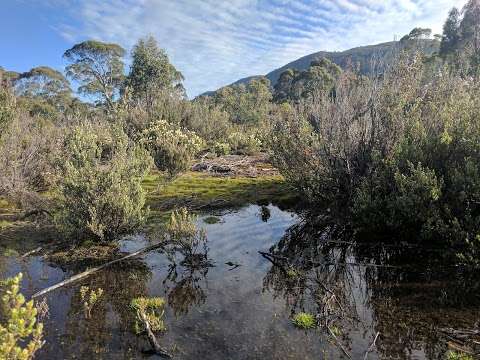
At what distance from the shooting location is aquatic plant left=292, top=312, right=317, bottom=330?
5.34 meters

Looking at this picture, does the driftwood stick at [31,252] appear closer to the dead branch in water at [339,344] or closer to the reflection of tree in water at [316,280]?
the reflection of tree in water at [316,280]

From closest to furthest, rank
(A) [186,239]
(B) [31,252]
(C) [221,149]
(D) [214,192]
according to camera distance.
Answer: (A) [186,239]
(B) [31,252]
(D) [214,192]
(C) [221,149]

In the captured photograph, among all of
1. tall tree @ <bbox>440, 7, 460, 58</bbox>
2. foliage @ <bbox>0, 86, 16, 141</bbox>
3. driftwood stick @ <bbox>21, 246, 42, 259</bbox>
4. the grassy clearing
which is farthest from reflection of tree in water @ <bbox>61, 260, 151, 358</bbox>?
tall tree @ <bbox>440, 7, 460, 58</bbox>

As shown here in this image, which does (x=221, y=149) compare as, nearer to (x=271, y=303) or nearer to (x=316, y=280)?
(x=316, y=280)

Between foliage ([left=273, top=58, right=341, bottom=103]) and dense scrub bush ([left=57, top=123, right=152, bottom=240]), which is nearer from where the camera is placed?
dense scrub bush ([left=57, top=123, right=152, bottom=240])

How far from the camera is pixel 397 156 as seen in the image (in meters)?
8.35

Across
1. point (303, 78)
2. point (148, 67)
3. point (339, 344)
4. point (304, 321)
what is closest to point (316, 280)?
point (304, 321)

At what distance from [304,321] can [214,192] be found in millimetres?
8807

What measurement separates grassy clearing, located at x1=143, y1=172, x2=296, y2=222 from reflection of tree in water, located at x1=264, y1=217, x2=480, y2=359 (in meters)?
3.98

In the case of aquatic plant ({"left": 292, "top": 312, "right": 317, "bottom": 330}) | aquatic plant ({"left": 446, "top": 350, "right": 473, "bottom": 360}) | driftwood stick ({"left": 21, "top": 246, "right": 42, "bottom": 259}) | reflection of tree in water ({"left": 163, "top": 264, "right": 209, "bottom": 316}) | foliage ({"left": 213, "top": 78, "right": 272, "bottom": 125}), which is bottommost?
aquatic plant ({"left": 446, "top": 350, "right": 473, "bottom": 360})

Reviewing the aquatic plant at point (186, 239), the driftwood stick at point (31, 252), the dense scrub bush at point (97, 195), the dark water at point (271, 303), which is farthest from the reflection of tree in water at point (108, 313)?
the driftwood stick at point (31, 252)

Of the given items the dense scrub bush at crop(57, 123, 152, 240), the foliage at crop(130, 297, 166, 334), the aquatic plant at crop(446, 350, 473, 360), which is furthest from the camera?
the dense scrub bush at crop(57, 123, 152, 240)

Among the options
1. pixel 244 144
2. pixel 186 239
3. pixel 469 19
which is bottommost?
pixel 186 239

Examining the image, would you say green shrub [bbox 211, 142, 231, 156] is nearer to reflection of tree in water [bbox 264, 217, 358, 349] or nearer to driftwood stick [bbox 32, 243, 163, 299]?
reflection of tree in water [bbox 264, 217, 358, 349]
